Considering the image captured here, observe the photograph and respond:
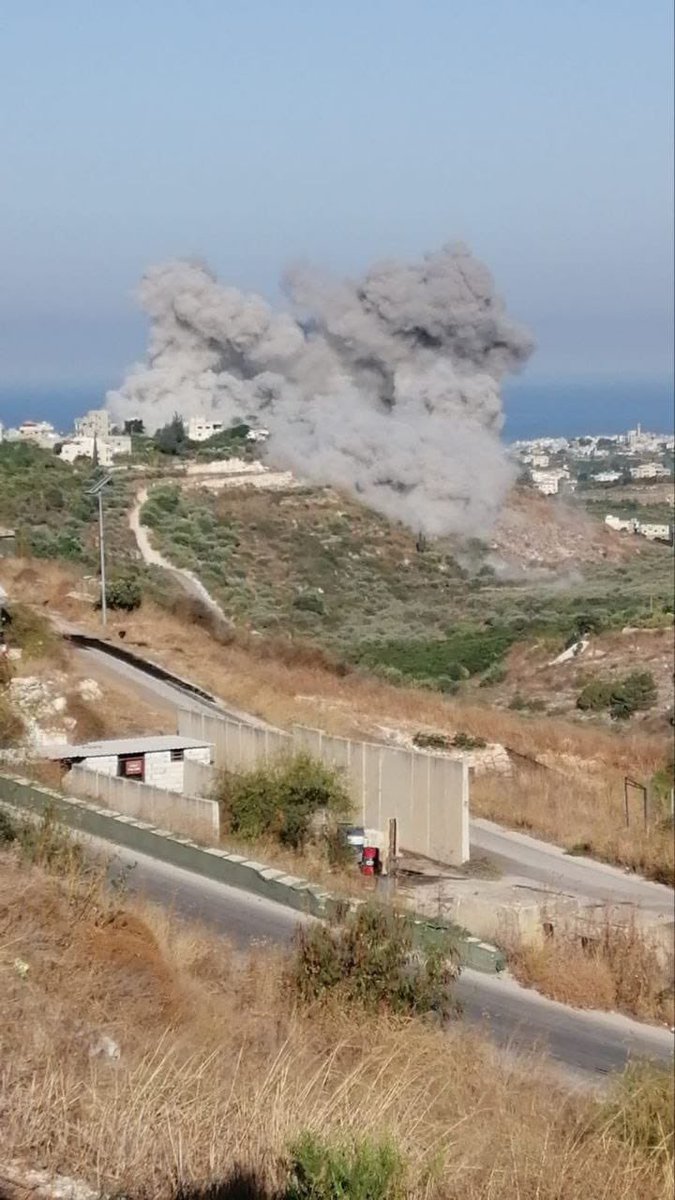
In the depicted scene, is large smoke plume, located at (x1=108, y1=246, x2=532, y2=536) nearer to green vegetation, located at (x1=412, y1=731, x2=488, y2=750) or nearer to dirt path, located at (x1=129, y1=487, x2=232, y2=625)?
dirt path, located at (x1=129, y1=487, x2=232, y2=625)

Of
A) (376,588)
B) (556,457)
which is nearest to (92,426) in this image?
(376,588)

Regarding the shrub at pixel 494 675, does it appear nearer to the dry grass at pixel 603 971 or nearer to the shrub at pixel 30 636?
the shrub at pixel 30 636

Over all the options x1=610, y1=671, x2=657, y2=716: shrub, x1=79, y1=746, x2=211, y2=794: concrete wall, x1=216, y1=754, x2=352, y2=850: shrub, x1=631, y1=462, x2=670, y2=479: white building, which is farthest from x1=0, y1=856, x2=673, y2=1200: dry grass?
x1=631, y1=462, x2=670, y2=479: white building

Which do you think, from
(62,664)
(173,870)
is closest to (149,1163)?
(173,870)

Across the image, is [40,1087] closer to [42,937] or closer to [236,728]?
[42,937]

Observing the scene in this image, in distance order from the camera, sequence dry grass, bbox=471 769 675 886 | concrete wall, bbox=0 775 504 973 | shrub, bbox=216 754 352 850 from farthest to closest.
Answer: dry grass, bbox=471 769 675 886 → shrub, bbox=216 754 352 850 → concrete wall, bbox=0 775 504 973

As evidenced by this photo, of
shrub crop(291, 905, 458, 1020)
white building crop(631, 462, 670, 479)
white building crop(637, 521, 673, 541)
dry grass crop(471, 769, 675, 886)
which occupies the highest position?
white building crop(631, 462, 670, 479)

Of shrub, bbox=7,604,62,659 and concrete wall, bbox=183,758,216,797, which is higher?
shrub, bbox=7,604,62,659

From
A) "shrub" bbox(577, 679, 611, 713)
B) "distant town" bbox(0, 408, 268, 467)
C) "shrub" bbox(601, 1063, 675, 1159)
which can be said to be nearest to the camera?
"shrub" bbox(601, 1063, 675, 1159)
